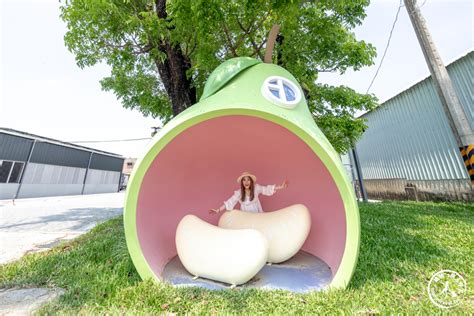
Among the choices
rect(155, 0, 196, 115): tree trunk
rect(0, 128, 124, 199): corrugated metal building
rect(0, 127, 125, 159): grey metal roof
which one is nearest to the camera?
rect(155, 0, 196, 115): tree trunk

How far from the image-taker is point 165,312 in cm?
196

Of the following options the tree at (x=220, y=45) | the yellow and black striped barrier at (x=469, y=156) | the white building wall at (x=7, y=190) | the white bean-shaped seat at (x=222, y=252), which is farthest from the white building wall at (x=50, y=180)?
the yellow and black striped barrier at (x=469, y=156)

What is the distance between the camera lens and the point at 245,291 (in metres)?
2.28

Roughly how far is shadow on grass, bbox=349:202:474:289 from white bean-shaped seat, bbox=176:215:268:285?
0.92 m

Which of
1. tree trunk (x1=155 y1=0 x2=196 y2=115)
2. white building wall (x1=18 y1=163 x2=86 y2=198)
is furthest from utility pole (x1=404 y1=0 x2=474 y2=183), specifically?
white building wall (x1=18 y1=163 x2=86 y2=198)

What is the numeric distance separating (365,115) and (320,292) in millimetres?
12096

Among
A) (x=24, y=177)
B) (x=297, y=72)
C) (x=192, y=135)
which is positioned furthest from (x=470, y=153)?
(x=24, y=177)

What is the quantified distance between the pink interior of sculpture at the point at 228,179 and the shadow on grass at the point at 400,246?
0.43m

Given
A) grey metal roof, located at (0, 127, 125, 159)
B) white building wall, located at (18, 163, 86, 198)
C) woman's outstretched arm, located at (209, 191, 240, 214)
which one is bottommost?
woman's outstretched arm, located at (209, 191, 240, 214)

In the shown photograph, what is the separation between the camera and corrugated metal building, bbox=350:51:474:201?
7.83 metres

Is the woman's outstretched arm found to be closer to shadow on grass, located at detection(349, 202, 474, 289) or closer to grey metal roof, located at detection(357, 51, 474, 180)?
shadow on grass, located at detection(349, 202, 474, 289)

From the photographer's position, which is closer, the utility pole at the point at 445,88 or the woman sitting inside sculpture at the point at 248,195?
the woman sitting inside sculpture at the point at 248,195

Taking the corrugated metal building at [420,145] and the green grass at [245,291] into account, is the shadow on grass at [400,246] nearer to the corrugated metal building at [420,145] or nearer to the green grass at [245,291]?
the green grass at [245,291]

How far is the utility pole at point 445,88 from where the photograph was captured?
5.66 m
